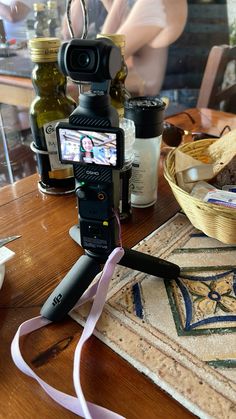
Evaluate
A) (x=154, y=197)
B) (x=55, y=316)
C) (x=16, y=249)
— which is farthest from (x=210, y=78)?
(x=55, y=316)

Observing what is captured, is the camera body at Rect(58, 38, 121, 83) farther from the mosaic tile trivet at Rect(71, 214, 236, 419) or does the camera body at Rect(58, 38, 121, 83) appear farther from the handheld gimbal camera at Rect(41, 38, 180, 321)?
the mosaic tile trivet at Rect(71, 214, 236, 419)

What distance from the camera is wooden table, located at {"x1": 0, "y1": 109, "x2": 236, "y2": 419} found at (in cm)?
37

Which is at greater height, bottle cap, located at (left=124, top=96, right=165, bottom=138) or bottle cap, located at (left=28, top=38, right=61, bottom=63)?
bottle cap, located at (left=28, top=38, right=61, bottom=63)

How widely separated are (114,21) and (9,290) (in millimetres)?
1888

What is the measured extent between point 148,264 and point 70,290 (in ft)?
0.39

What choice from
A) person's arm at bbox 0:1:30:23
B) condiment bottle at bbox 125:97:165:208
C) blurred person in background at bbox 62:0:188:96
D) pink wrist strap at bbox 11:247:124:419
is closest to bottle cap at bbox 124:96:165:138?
condiment bottle at bbox 125:97:165:208

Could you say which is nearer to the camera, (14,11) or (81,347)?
(81,347)

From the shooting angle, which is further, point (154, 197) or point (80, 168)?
point (154, 197)

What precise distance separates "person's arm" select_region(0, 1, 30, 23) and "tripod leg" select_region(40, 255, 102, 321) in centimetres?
175

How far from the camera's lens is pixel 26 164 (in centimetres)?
159

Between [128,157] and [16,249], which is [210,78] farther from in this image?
[16,249]

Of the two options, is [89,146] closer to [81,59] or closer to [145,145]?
[81,59]

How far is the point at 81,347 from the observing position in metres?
0.41

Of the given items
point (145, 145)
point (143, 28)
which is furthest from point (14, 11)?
point (145, 145)
